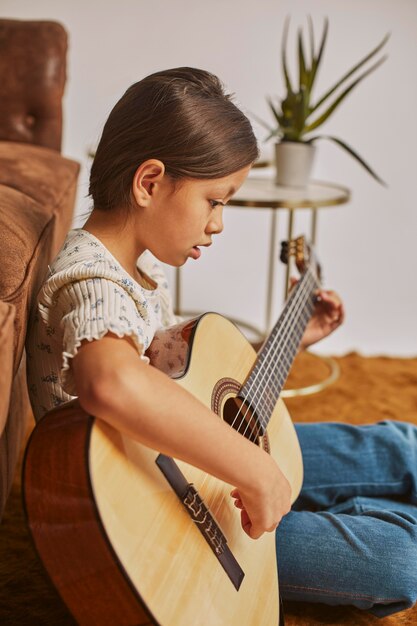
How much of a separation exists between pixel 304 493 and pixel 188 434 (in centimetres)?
58

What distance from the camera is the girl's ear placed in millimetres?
946

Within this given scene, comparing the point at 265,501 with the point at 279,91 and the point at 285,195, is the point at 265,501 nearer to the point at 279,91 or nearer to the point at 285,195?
the point at 285,195

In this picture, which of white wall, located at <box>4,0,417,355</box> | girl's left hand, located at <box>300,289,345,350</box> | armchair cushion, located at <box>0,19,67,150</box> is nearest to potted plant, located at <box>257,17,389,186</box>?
white wall, located at <box>4,0,417,355</box>

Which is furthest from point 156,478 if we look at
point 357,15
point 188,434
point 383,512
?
point 357,15

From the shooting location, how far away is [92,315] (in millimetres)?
822

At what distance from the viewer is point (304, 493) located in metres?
1.31

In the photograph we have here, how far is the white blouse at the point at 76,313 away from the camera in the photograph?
2.69ft

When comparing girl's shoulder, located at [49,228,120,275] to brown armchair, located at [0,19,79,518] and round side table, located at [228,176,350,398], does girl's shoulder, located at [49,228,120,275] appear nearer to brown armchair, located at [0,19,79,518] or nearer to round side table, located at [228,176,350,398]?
brown armchair, located at [0,19,79,518]

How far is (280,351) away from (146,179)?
0.42 m

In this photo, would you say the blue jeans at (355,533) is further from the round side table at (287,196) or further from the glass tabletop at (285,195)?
the glass tabletop at (285,195)

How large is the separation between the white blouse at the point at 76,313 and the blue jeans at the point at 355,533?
1.33 feet

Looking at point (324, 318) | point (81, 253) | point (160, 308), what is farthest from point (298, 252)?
point (81, 253)

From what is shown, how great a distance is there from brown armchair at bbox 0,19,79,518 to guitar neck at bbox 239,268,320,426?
34cm

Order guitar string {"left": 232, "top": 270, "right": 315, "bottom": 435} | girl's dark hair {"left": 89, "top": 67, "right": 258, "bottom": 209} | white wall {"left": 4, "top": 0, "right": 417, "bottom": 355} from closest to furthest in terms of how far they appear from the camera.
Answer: girl's dark hair {"left": 89, "top": 67, "right": 258, "bottom": 209}, guitar string {"left": 232, "top": 270, "right": 315, "bottom": 435}, white wall {"left": 4, "top": 0, "right": 417, "bottom": 355}
